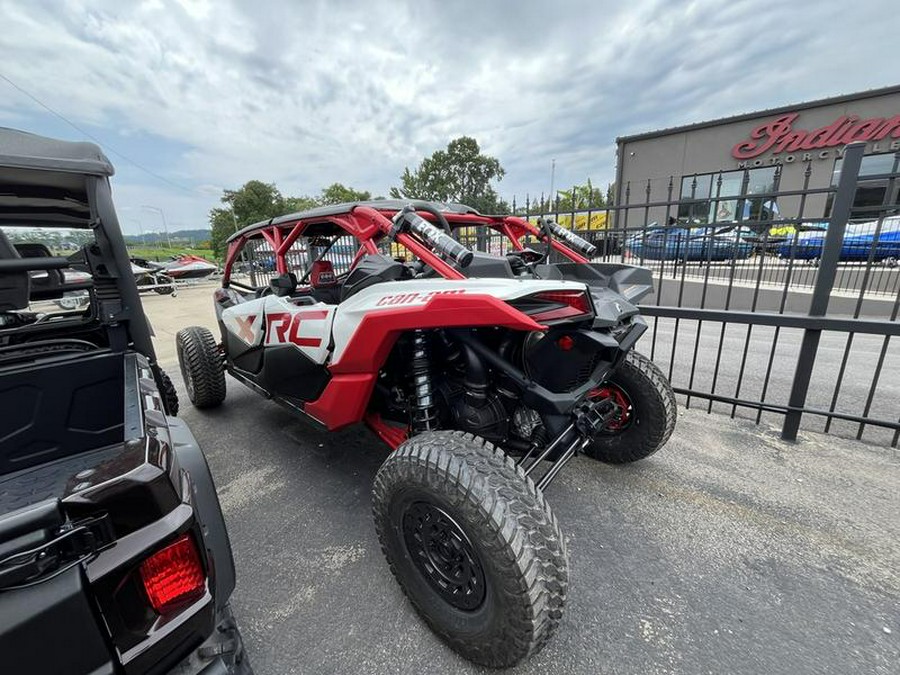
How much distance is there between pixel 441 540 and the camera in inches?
59.2

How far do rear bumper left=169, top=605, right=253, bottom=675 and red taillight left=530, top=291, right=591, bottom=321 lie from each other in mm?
1392

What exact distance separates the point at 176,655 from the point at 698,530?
2.40 metres

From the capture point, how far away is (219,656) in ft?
3.21

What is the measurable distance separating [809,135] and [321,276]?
2546 centimetres

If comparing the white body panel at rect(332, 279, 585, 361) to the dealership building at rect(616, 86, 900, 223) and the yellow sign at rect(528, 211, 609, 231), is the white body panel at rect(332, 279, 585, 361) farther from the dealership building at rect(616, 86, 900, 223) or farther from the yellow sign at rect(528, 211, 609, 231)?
the dealership building at rect(616, 86, 900, 223)

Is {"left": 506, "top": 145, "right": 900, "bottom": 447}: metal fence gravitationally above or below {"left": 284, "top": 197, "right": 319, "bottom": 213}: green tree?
below

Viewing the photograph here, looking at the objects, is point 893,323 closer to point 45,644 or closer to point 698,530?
point 698,530

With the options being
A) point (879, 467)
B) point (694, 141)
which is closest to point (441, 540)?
point (879, 467)

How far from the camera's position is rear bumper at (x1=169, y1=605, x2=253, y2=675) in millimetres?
937

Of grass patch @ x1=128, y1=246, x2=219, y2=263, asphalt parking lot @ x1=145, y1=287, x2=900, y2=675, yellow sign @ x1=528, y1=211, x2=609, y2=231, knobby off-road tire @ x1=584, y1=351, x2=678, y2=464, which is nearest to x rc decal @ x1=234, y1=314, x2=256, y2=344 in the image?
asphalt parking lot @ x1=145, y1=287, x2=900, y2=675

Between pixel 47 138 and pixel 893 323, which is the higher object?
pixel 47 138

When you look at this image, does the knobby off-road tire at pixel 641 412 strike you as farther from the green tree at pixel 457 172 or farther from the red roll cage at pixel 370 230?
the green tree at pixel 457 172

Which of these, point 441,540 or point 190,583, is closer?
point 190,583

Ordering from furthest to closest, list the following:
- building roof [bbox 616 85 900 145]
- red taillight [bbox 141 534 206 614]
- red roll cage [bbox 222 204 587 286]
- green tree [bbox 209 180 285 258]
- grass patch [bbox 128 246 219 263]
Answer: green tree [bbox 209 180 285 258]
grass patch [bbox 128 246 219 263]
building roof [bbox 616 85 900 145]
red roll cage [bbox 222 204 587 286]
red taillight [bbox 141 534 206 614]
